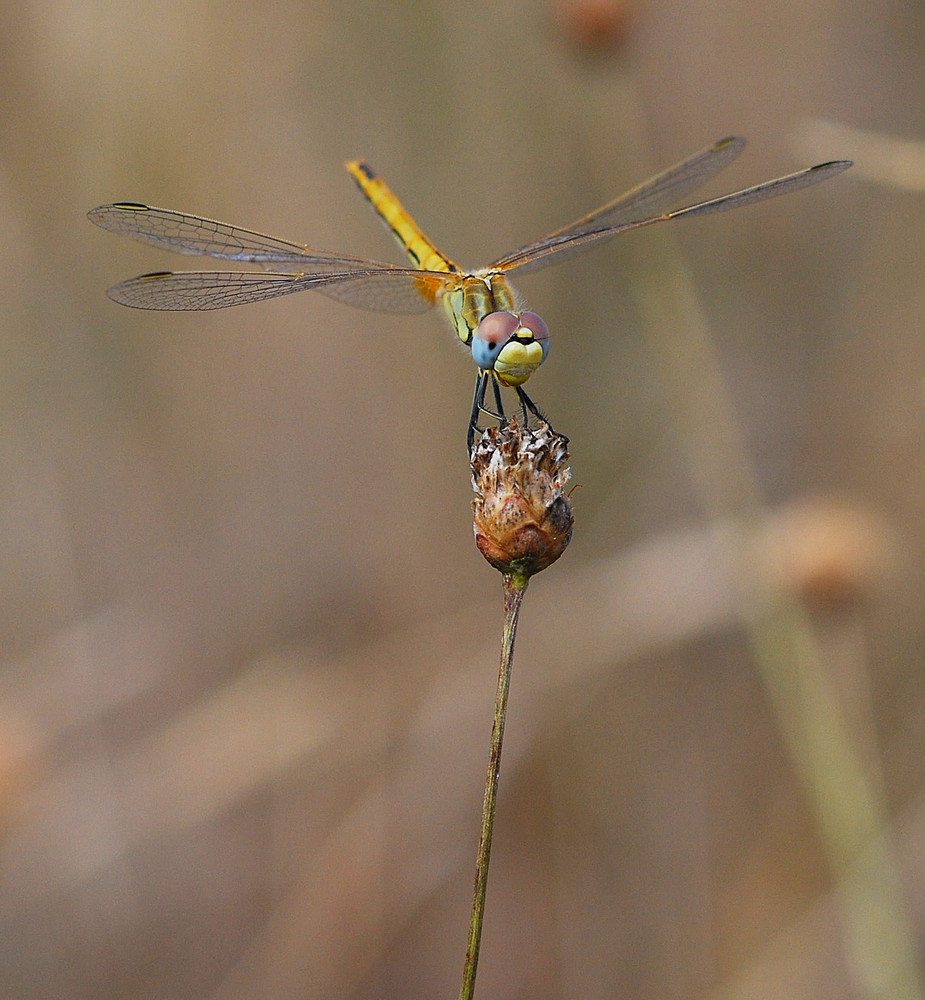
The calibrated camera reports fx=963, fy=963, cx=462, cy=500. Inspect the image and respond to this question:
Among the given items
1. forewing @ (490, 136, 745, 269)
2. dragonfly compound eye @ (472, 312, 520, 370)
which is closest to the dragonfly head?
dragonfly compound eye @ (472, 312, 520, 370)

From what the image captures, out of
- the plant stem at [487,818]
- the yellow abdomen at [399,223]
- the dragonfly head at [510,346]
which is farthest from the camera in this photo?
the yellow abdomen at [399,223]

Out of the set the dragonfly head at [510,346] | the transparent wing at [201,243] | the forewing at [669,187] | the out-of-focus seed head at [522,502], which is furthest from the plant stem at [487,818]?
the forewing at [669,187]

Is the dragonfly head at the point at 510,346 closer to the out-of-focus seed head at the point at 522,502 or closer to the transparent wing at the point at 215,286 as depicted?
the transparent wing at the point at 215,286

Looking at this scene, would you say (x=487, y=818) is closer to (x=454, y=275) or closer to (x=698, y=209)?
(x=698, y=209)

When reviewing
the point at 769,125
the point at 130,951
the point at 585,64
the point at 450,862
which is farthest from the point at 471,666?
the point at 769,125

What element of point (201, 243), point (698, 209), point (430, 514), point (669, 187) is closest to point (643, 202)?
point (669, 187)
